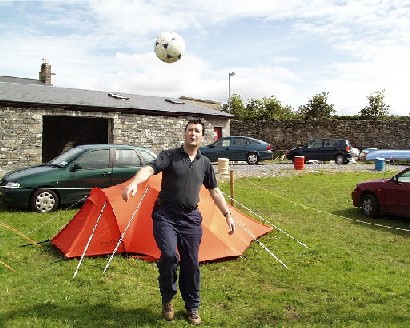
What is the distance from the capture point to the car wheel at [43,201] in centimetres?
1067

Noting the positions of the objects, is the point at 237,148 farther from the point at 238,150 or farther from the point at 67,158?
the point at 67,158

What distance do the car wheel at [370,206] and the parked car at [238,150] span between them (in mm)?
12991

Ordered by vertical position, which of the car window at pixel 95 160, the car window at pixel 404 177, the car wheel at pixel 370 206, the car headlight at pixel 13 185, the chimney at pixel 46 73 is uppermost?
the chimney at pixel 46 73

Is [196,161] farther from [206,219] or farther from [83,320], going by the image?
[206,219]

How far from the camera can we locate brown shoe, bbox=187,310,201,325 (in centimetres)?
468

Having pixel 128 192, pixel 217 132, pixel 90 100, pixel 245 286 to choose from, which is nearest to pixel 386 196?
pixel 245 286

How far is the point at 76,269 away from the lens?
6402 mm

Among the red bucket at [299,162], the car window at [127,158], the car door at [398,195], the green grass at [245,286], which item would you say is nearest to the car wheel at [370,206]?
the car door at [398,195]

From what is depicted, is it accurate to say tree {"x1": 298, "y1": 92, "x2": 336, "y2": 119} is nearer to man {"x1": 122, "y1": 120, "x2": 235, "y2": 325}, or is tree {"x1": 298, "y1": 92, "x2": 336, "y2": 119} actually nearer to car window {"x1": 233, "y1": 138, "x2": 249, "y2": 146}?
car window {"x1": 233, "y1": 138, "x2": 249, "y2": 146}

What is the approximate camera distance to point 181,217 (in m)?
4.60

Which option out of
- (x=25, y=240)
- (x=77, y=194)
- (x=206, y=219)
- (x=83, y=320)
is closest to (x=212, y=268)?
(x=206, y=219)

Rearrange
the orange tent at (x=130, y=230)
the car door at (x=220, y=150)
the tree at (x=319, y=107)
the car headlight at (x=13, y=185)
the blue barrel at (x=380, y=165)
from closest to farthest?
the orange tent at (x=130, y=230) < the car headlight at (x=13, y=185) < the blue barrel at (x=380, y=165) < the car door at (x=220, y=150) < the tree at (x=319, y=107)

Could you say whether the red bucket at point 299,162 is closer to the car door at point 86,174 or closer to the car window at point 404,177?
the car window at point 404,177

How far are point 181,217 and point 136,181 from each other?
769 mm
